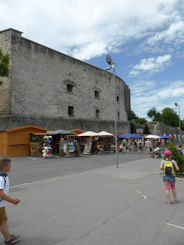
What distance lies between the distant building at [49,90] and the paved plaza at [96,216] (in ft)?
51.5

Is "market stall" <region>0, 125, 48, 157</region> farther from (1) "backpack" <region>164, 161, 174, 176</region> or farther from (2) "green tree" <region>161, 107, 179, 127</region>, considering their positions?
(2) "green tree" <region>161, 107, 179, 127</region>

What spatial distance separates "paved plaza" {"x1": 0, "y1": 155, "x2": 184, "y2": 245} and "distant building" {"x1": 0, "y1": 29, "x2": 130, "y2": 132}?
15.7 metres

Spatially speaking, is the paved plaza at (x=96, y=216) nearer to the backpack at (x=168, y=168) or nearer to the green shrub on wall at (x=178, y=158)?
the backpack at (x=168, y=168)

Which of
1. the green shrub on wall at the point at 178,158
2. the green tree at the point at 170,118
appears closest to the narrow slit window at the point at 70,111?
the green shrub on wall at the point at 178,158

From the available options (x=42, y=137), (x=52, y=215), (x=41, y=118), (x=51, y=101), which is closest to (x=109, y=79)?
(x=51, y=101)

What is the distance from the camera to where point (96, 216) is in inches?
169

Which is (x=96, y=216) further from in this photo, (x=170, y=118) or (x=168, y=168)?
(x=170, y=118)

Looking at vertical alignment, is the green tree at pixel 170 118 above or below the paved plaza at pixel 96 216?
above

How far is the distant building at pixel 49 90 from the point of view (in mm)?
21547

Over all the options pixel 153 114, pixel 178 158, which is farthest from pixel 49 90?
pixel 153 114

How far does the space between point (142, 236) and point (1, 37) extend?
81.1ft

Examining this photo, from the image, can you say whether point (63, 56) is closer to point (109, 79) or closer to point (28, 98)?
point (28, 98)

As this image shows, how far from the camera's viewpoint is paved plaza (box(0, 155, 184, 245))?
337 centimetres

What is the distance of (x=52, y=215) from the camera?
4359mm
